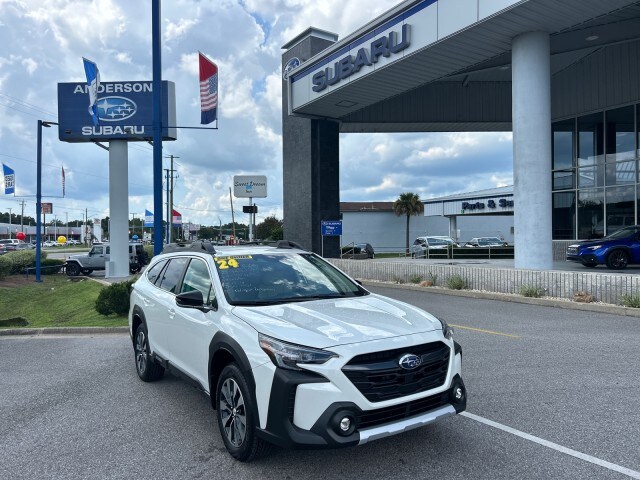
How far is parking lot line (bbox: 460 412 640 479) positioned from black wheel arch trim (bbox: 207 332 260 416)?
7.39 ft

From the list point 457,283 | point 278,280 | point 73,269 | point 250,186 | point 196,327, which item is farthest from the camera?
point 73,269

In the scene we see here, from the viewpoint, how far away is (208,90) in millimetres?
14898

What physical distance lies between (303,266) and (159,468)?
2.28m

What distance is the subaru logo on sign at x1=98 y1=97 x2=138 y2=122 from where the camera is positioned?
2519 centimetres

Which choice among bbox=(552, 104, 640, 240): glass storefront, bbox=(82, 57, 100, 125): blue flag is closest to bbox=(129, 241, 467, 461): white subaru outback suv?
bbox=(82, 57, 100, 125): blue flag

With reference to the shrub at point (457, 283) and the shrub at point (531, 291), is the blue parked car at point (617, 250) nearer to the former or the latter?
the shrub at point (457, 283)

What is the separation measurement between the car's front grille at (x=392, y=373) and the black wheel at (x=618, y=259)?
55.3ft

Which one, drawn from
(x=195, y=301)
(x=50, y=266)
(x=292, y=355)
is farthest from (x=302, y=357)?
(x=50, y=266)

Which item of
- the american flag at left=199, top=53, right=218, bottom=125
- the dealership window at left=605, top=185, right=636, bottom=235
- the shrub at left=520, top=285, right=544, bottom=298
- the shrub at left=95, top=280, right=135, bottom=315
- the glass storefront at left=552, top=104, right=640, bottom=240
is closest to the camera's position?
the shrub at left=95, top=280, right=135, bottom=315

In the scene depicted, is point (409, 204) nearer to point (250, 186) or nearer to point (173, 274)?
point (250, 186)

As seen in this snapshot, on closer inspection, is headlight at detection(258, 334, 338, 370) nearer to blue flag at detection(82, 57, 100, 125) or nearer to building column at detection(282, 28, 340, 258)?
blue flag at detection(82, 57, 100, 125)

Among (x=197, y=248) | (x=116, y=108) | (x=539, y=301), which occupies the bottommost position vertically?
(x=539, y=301)

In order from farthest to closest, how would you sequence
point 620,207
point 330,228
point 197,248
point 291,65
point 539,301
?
point 291,65
point 330,228
point 620,207
point 539,301
point 197,248

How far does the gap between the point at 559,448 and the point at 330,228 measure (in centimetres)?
2037
